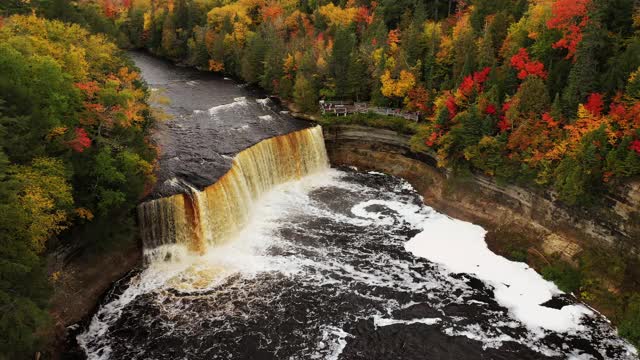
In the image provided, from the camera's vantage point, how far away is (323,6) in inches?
2749

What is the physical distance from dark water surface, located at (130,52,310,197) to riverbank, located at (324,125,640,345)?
1470 cm

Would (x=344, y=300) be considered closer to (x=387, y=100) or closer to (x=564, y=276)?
(x=564, y=276)

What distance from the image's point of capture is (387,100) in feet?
162

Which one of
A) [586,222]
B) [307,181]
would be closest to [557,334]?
[586,222]

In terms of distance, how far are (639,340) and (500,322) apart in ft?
24.1

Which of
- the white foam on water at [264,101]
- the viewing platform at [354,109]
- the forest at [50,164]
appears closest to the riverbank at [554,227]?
the viewing platform at [354,109]

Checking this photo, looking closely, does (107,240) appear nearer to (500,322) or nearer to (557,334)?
(500,322)

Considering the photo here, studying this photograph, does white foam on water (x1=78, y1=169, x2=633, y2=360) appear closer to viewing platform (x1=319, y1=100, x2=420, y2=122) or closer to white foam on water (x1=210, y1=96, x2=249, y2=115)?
viewing platform (x1=319, y1=100, x2=420, y2=122)

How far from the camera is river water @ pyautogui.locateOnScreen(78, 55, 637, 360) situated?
25.8 m

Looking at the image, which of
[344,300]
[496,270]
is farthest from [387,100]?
[344,300]

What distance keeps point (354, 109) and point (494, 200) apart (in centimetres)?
1910

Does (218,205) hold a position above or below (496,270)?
above

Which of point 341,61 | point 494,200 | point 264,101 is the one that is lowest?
point 494,200

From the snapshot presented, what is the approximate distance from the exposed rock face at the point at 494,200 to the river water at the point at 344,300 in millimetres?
2399
